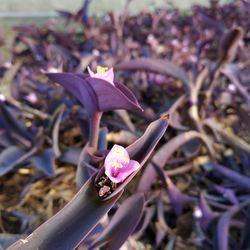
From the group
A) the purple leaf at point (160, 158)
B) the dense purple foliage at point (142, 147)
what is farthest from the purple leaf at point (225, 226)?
the purple leaf at point (160, 158)

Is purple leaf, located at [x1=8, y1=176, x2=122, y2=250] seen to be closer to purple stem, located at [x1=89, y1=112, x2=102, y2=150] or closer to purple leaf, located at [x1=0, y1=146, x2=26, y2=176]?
purple stem, located at [x1=89, y1=112, x2=102, y2=150]

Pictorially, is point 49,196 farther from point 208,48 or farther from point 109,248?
point 208,48

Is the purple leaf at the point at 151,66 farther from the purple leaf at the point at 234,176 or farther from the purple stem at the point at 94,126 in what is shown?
the purple stem at the point at 94,126

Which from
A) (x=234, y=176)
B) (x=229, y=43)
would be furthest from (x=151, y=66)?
(x=234, y=176)

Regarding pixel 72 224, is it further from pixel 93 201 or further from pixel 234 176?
pixel 234 176

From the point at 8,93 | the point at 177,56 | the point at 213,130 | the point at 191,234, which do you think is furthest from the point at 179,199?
the point at 177,56

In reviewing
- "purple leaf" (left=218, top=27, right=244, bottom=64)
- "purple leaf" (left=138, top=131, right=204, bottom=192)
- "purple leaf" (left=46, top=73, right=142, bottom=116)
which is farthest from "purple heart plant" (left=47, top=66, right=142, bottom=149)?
"purple leaf" (left=218, top=27, right=244, bottom=64)
